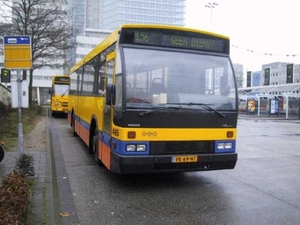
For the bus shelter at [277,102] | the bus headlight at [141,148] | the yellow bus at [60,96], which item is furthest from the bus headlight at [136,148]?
the bus shelter at [277,102]

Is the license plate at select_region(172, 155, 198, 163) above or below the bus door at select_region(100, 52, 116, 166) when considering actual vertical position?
below

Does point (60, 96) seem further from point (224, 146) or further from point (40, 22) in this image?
point (224, 146)

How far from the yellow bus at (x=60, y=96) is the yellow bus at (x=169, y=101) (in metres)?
20.8

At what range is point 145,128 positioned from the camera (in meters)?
6.04

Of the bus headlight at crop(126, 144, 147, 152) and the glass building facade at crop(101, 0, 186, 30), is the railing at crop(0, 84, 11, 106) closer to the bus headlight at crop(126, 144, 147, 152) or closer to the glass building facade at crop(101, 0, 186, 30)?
the bus headlight at crop(126, 144, 147, 152)

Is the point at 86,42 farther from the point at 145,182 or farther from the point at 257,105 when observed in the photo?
the point at 145,182

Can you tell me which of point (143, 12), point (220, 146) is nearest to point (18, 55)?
point (220, 146)

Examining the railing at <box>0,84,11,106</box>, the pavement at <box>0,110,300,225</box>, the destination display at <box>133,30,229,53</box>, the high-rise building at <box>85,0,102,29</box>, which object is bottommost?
the pavement at <box>0,110,300,225</box>

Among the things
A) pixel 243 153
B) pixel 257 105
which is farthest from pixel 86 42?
pixel 243 153

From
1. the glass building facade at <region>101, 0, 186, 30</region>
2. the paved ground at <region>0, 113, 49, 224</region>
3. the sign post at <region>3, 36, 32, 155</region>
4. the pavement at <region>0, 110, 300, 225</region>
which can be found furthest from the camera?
the glass building facade at <region>101, 0, 186, 30</region>

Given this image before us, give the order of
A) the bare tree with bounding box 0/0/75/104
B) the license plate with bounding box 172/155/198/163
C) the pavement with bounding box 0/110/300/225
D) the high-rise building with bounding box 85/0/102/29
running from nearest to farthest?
1. the pavement with bounding box 0/110/300/225
2. the license plate with bounding box 172/155/198/163
3. the bare tree with bounding box 0/0/75/104
4. the high-rise building with bounding box 85/0/102/29

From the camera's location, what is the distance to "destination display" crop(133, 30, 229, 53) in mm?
6316

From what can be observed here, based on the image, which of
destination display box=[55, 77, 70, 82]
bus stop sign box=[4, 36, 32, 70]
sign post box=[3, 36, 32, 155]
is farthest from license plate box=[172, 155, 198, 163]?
destination display box=[55, 77, 70, 82]

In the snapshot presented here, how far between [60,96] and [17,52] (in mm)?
20724
